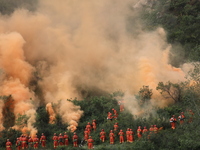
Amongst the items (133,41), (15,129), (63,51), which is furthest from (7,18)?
(15,129)

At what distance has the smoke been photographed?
42.8 metres

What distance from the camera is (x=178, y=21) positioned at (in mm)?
66500

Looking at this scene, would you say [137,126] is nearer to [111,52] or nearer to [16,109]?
[16,109]

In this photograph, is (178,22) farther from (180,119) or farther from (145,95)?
(180,119)

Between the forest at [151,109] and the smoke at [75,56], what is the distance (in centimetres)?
127

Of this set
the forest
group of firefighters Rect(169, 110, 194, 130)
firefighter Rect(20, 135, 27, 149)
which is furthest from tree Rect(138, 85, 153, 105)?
firefighter Rect(20, 135, 27, 149)

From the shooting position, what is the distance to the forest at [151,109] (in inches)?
1059

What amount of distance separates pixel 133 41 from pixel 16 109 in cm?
2953

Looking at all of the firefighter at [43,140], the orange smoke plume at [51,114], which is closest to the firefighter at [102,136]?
the firefighter at [43,140]

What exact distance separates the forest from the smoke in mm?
1269

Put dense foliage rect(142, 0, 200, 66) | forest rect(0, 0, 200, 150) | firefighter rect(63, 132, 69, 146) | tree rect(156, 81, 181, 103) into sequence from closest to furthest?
forest rect(0, 0, 200, 150), firefighter rect(63, 132, 69, 146), tree rect(156, 81, 181, 103), dense foliage rect(142, 0, 200, 66)

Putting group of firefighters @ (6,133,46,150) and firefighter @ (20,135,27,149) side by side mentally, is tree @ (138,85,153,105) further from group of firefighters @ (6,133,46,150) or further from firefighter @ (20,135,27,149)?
firefighter @ (20,135,27,149)

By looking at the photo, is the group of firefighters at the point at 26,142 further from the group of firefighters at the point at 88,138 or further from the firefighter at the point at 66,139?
the firefighter at the point at 66,139

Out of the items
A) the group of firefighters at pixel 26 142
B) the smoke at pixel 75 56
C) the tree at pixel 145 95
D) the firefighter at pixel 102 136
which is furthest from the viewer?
the smoke at pixel 75 56
